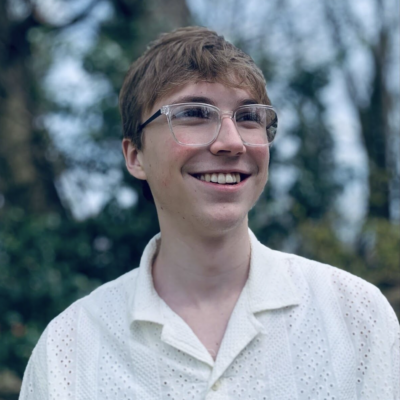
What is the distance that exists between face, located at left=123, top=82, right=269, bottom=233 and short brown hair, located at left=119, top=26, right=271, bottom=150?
0.11 ft

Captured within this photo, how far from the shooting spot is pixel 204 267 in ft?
6.26

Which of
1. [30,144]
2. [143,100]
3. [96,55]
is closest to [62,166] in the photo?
[30,144]

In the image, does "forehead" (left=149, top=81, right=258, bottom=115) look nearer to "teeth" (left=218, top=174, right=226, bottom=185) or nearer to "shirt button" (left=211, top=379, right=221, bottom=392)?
"teeth" (left=218, top=174, right=226, bottom=185)

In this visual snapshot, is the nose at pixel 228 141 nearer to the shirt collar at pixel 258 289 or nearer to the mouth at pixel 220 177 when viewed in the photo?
the mouth at pixel 220 177

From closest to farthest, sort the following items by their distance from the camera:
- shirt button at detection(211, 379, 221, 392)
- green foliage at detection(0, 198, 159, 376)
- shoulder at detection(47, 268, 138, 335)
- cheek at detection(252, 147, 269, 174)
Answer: shirt button at detection(211, 379, 221, 392) < cheek at detection(252, 147, 269, 174) < shoulder at detection(47, 268, 138, 335) < green foliage at detection(0, 198, 159, 376)

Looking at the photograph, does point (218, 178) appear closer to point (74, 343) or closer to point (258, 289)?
point (258, 289)

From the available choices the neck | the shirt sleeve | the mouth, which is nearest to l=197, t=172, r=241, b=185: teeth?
the mouth

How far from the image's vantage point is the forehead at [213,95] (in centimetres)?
179

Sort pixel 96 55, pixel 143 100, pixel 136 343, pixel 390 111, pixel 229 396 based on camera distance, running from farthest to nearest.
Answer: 1. pixel 390 111
2. pixel 96 55
3. pixel 143 100
4. pixel 136 343
5. pixel 229 396

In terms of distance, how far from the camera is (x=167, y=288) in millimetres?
1963

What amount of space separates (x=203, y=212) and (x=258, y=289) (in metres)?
0.30

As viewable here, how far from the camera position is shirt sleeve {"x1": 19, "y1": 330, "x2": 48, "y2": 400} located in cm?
184

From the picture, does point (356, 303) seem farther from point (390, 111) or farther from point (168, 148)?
point (390, 111)

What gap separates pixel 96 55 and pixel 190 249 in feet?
10.2
